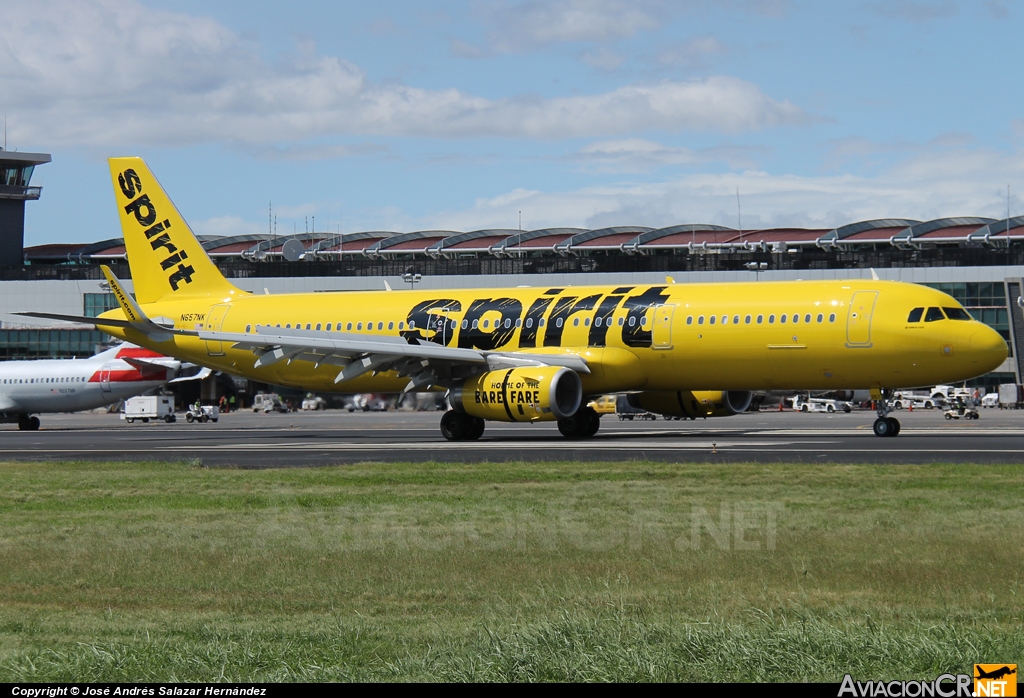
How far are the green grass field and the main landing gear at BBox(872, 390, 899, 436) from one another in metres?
14.4

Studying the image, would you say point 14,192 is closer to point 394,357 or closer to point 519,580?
point 394,357

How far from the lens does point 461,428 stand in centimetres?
3594

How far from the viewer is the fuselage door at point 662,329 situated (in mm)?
33844

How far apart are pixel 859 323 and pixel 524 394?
9.39 m

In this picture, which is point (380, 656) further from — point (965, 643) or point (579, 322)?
point (579, 322)

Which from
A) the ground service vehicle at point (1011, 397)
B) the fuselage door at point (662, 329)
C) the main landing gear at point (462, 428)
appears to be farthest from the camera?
the ground service vehicle at point (1011, 397)

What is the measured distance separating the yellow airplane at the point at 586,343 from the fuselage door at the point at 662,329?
0.03 meters

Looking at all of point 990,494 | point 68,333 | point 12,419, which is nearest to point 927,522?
point 990,494

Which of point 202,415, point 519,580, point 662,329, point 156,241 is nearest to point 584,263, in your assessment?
point 202,415

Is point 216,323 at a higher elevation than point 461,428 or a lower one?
higher

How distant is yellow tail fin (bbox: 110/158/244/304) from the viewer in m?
44.6

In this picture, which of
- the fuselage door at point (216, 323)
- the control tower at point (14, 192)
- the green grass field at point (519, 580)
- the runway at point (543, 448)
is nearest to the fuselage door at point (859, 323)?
the runway at point (543, 448)

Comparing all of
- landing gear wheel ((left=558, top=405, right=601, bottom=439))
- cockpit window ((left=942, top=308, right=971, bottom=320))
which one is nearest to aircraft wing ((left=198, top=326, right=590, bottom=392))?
landing gear wheel ((left=558, top=405, right=601, bottom=439))

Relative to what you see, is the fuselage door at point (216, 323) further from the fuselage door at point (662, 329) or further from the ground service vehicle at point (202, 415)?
the ground service vehicle at point (202, 415)
